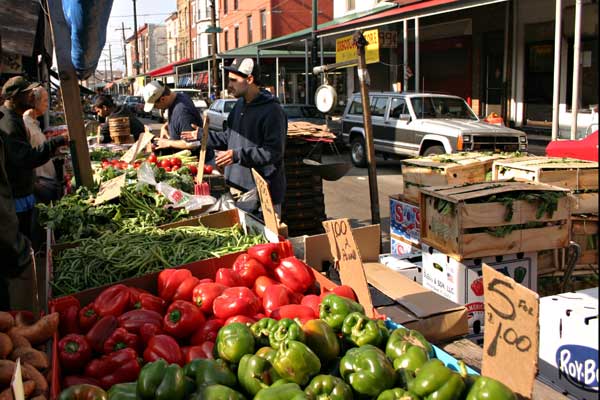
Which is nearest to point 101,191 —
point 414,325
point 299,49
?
point 414,325

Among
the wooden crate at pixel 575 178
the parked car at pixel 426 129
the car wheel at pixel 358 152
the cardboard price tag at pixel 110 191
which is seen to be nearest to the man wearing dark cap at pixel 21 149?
the cardboard price tag at pixel 110 191

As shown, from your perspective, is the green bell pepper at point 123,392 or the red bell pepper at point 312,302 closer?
the green bell pepper at point 123,392

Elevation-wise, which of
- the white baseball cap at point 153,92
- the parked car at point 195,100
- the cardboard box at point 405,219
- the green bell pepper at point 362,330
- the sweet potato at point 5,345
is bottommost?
the cardboard box at point 405,219

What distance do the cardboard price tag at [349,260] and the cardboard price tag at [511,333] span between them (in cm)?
78

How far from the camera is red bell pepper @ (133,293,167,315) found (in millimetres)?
3004

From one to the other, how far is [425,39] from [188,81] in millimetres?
34189

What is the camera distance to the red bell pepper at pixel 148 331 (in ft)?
8.86

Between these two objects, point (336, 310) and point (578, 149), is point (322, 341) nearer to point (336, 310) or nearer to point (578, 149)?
point (336, 310)

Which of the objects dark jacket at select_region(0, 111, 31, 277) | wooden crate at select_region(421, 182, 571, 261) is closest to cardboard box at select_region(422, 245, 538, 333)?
wooden crate at select_region(421, 182, 571, 261)

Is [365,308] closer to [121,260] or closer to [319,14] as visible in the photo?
[121,260]

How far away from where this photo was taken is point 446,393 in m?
1.98

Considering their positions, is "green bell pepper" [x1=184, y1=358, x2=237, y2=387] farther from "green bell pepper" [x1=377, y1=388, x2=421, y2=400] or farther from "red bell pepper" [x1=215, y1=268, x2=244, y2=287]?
"red bell pepper" [x1=215, y1=268, x2=244, y2=287]

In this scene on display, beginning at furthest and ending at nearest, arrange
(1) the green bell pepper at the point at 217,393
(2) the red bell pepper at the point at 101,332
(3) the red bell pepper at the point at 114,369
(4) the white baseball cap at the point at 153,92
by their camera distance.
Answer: (4) the white baseball cap at the point at 153,92
(2) the red bell pepper at the point at 101,332
(3) the red bell pepper at the point at 114,369
(1) the green bell pepper at the point at 217,393

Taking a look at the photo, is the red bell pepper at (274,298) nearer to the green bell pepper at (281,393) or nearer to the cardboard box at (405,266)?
the green bell pepper at (281,393)
